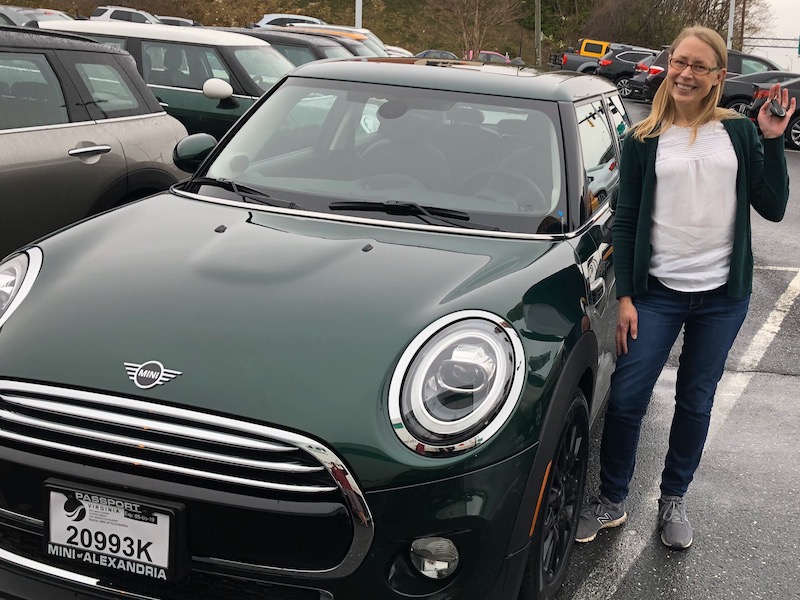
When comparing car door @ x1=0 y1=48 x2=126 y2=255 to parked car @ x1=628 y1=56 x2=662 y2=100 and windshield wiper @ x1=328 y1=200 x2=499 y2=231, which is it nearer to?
windshield wiper @ x1=328 y1=200 x2=499 y2=231

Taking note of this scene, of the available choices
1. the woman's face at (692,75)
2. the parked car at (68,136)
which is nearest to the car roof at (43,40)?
the parked car at (68,136)

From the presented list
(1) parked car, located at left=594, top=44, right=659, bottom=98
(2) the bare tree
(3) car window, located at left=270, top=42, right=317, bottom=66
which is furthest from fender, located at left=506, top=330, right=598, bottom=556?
(2) the bare tree

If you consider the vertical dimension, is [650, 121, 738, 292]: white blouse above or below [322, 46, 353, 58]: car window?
below

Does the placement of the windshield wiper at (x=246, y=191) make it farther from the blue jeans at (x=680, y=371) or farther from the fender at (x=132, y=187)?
the fender at (x=132, y=187)

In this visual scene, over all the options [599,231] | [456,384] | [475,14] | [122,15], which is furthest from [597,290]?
[475,14]

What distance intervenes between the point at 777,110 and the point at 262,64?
7.62 m

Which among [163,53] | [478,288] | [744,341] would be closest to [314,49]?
[163,53]

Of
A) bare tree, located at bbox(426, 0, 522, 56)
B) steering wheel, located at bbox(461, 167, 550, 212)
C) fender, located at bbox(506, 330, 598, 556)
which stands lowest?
fender, located at bbox(506, 330, 598, 556)

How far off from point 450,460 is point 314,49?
413 inches

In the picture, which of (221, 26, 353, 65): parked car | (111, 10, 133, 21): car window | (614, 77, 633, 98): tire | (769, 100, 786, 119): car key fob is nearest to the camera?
(769, 100, 786, 119): car key fob

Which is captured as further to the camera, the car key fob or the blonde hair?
the blonde hair

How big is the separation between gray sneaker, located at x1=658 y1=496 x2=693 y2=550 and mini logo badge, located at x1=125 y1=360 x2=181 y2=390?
6.59 feet

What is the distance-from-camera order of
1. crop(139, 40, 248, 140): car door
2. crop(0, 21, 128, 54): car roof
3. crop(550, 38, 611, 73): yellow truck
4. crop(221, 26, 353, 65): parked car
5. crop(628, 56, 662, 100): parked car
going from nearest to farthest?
crop(0, 21, 128, 54): car roof, crop(139, 40, 248, 140): car door, crop(221, 26, 353, 65): parked car, crop(628, 56, 662, 100): parked car, crop(550, 38, 611, 73): yellow truck

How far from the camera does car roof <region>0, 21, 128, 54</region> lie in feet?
15.6
